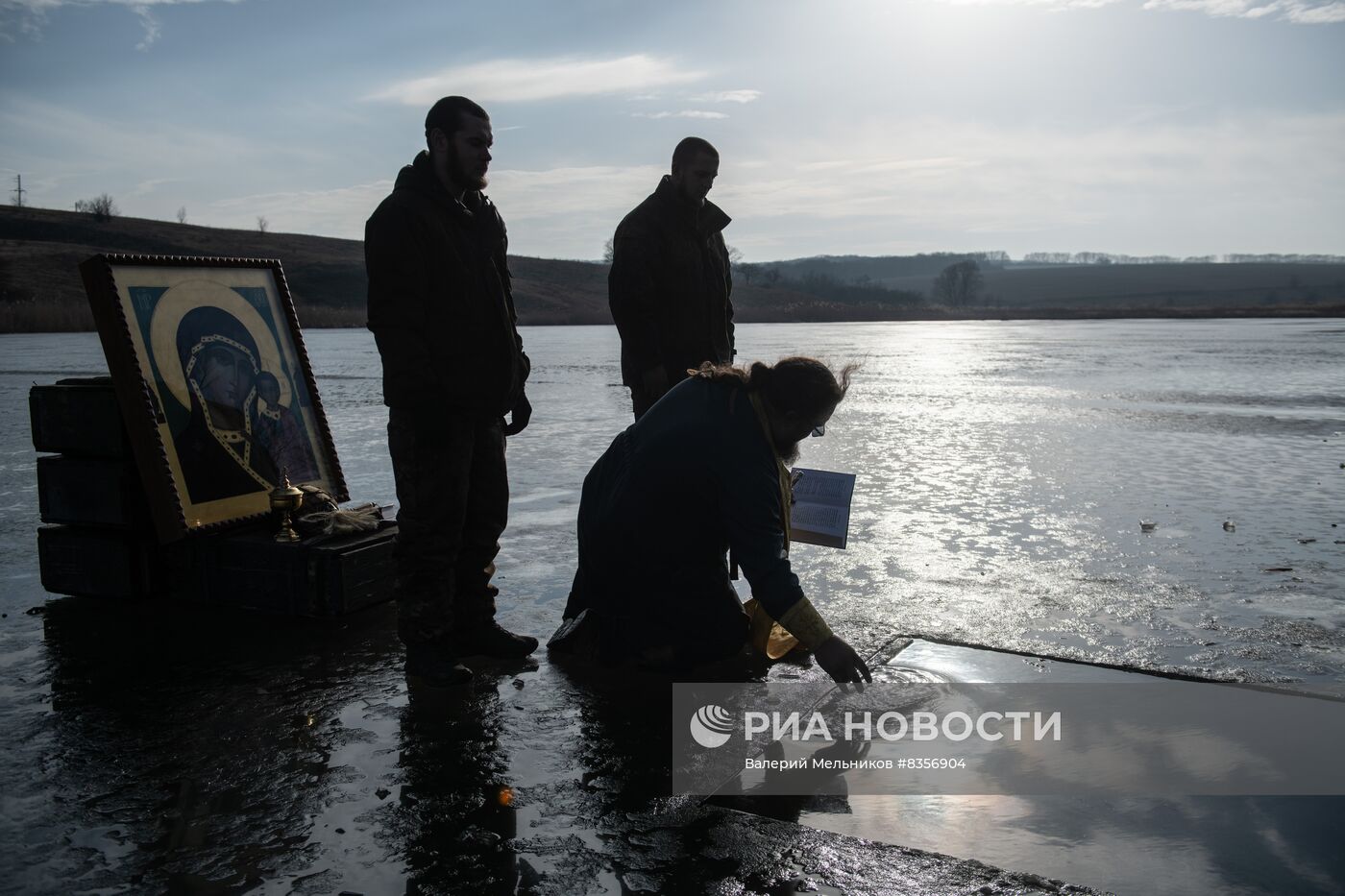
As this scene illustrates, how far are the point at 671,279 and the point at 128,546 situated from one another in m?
2.87

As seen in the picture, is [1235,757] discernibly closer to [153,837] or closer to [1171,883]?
[1171,883]

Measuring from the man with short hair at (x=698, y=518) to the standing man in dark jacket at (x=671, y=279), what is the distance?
114cm

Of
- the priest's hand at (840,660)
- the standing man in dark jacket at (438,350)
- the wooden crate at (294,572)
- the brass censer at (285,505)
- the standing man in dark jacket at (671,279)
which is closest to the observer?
the priest's hand at (840,660)

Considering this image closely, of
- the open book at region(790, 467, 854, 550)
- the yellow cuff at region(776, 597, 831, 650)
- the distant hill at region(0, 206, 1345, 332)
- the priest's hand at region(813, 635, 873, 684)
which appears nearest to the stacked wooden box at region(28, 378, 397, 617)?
the open book at region(790, 467, 854, 550)

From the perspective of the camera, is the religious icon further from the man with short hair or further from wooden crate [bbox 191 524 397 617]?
the man with short hair

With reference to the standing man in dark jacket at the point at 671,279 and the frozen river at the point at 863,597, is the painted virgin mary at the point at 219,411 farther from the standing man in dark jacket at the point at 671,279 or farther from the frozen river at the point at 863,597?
the standing man in dark jacket at the point at 671,279

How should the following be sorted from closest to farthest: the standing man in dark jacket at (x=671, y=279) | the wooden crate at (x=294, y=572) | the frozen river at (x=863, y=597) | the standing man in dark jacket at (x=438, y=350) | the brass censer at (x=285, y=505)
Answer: the frozen river at (x=863, y=597), the standing man in dark jacket at (x=438, y=350), the wooden crate at (x=294, y=572), the brass censer at (x=285, y=505), the standing man in dark jacket at (x=671, y=279)

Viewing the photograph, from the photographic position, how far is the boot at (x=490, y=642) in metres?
4.33

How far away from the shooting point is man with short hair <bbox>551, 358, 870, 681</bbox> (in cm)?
367

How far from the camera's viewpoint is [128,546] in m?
4.95

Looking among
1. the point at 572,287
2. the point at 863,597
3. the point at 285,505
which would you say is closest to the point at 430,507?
the point at 285,505

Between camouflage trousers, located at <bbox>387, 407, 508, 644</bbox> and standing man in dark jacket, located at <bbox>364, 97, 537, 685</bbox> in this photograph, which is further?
camouflage trousers, located at <bbox>387, 407, 508, 644</bbox>

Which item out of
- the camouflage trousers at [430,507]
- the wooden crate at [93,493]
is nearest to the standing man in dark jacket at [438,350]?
the camouflage trousers at [430,507]

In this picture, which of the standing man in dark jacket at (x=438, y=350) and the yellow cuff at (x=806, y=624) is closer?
the yellow cuff at (x=806, y=624)
